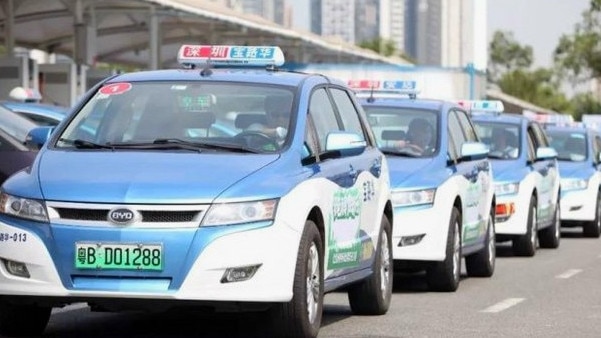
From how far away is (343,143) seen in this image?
1134 centimetres

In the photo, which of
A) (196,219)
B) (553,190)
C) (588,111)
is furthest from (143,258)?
(588,111)

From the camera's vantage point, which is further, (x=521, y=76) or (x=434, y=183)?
(x=521, y=76)

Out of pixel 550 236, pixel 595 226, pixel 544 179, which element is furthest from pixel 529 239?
pixel 595 226

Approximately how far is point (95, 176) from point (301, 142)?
1455 mm

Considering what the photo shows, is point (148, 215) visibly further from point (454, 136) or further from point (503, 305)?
point (454, 136)

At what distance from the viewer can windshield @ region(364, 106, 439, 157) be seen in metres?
16.4

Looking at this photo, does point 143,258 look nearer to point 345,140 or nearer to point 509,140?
point 345,140

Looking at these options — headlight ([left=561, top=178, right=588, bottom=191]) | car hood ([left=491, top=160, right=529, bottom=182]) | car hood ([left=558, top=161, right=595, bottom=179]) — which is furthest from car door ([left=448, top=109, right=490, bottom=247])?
car hood ([left=558, top=161, right=595, bottom=179])

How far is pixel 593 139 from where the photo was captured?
2961cm

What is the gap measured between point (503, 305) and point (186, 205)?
4952 mm

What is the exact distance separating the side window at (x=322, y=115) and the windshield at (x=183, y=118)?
0.25 meters

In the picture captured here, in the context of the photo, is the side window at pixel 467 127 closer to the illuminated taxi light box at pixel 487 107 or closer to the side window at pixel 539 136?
the illuminated taxi light box at pixel 487 107

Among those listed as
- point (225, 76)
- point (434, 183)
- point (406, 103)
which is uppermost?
point (225, 76)

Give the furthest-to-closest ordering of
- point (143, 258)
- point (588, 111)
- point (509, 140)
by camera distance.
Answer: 1. point (588, 111)
2. point (509, 140)
3. point (143, 258)
